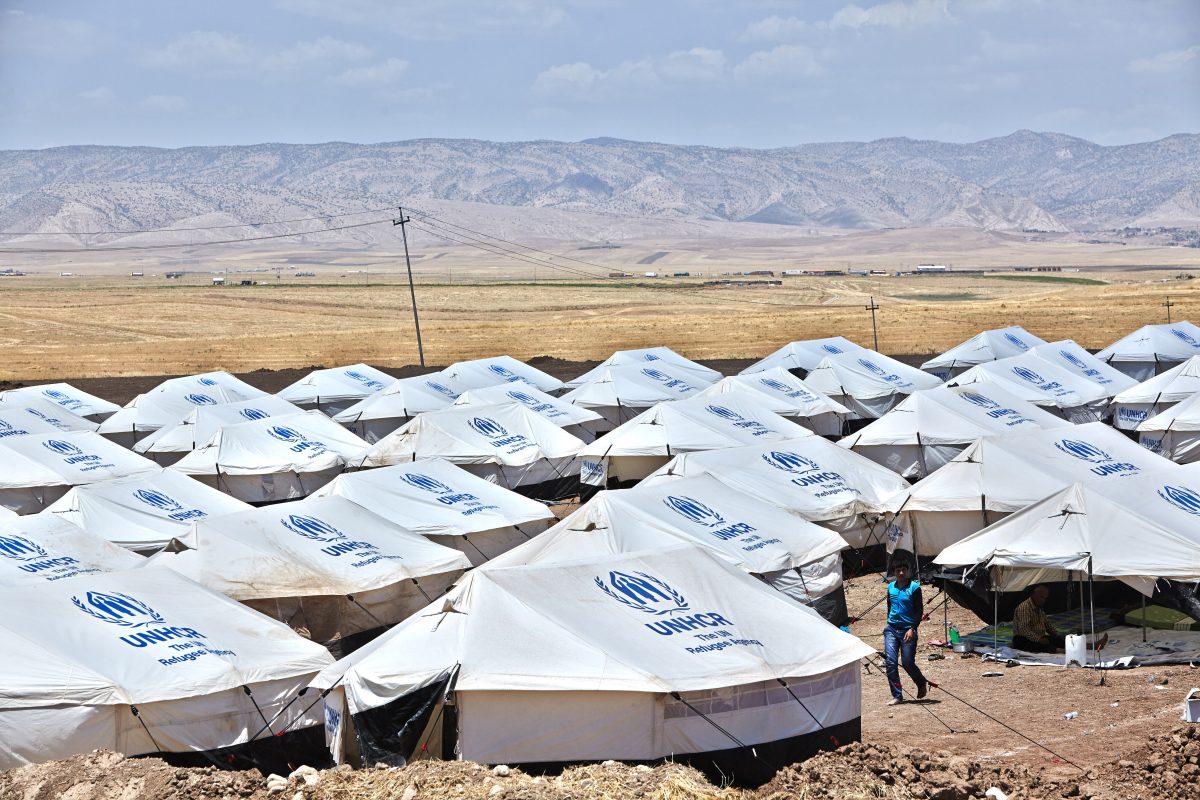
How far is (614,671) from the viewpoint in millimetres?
11992

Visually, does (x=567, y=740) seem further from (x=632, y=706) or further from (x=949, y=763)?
(x=949, y=763)

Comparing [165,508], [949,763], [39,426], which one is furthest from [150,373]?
[949,763]

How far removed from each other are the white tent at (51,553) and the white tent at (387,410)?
17094mm

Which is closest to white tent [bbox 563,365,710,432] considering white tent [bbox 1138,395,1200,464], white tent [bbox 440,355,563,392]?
white tent [bbox 440,355,563,392]

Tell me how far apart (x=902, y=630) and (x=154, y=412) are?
26.9 metres

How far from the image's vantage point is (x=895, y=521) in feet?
72.3

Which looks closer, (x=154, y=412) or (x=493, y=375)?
(x=154, y=412)

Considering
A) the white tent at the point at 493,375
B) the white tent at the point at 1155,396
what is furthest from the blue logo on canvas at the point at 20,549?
the white tent at the point at 1155,396

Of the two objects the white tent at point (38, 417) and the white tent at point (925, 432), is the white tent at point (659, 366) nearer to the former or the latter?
the white tent at point (925, 432)

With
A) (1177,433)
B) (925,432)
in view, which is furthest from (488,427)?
(1177,433)

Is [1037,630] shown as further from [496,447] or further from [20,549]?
[496,447]

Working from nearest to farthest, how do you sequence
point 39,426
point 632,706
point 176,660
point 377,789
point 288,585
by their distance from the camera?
1. point 377,789
2. point 632,706
3. point 176,660
4. point 288,585
5. point 39,426

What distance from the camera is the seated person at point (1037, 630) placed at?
667 inches

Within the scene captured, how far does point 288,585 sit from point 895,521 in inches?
365
